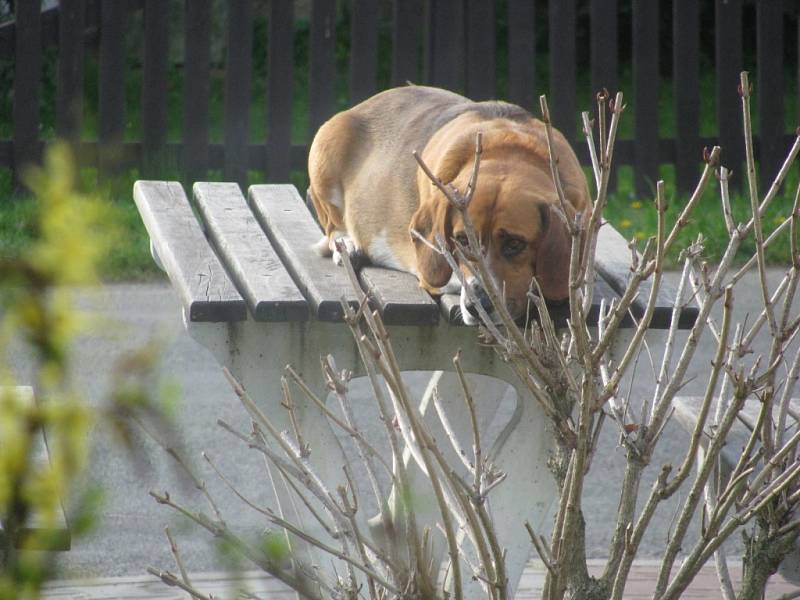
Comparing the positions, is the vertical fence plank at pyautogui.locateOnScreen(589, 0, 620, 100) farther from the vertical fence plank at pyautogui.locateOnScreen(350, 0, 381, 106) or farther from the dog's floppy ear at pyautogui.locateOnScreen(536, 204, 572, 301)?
the dog's floppy ear at pyautogui.locateOnScreen(536, 204, 572, 301)

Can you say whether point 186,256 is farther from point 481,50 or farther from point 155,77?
Answer: point 481,50

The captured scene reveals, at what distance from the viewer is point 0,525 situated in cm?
97

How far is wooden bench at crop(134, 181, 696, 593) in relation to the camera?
274 cm

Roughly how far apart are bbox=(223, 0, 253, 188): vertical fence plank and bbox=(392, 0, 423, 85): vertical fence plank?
0.93 meters

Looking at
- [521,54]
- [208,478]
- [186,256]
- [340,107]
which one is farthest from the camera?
[340,107]

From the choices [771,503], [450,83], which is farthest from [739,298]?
[771,503]

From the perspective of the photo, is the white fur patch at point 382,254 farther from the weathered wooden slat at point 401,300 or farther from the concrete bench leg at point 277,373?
the concrete bench leg at point 277,373

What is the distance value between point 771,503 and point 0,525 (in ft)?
4.41

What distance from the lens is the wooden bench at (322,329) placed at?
2.74 meters

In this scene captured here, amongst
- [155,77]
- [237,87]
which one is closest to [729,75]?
[237,87]

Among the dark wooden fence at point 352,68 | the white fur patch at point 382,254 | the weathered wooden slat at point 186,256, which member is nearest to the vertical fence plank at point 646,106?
the dark wooden fence at point 352,68

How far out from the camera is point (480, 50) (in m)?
8.48

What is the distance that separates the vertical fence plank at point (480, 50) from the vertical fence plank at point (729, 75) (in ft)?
4.90

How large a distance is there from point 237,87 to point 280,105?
0.30 metres
